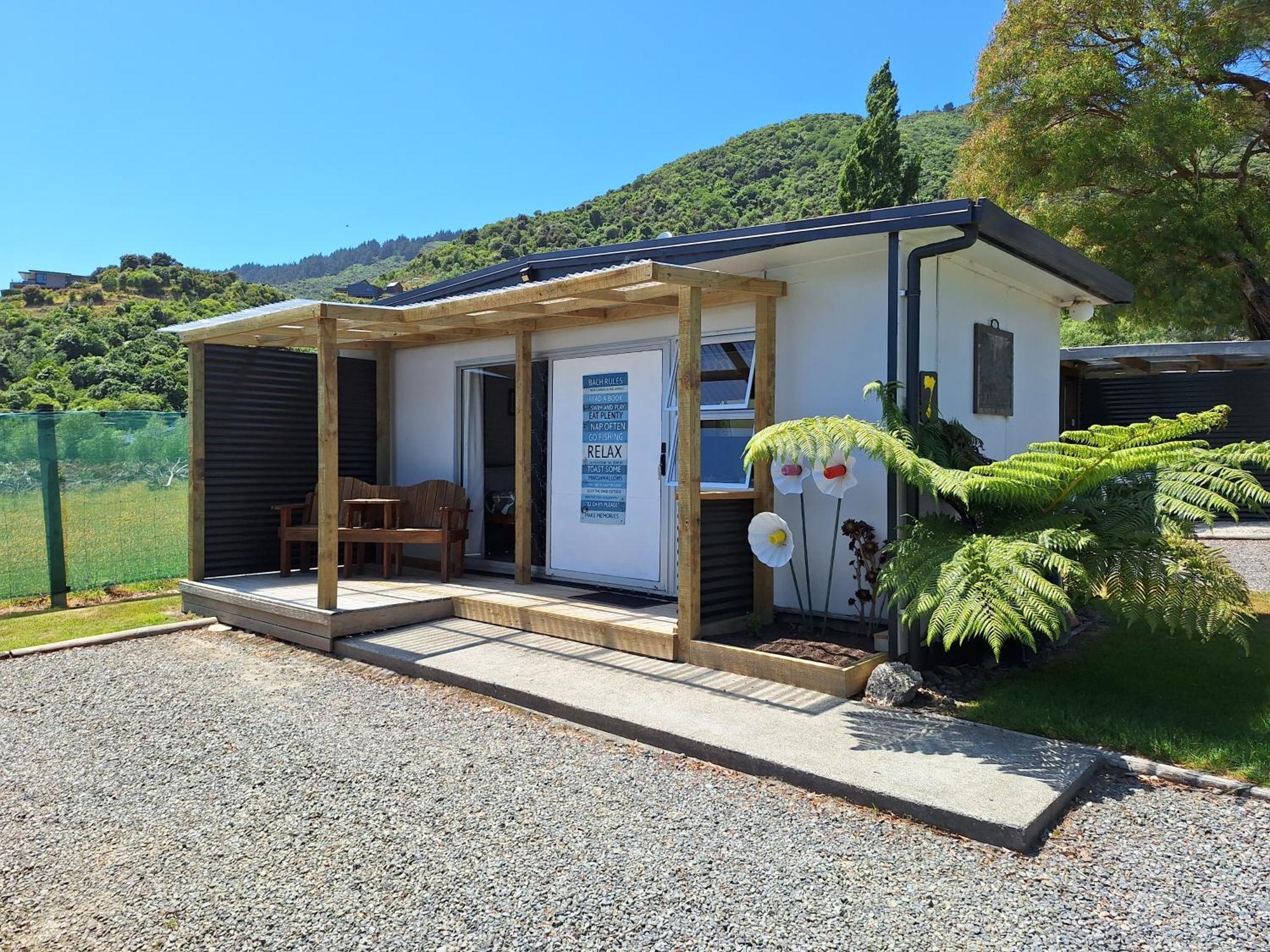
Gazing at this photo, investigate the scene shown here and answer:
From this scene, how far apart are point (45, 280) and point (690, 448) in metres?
50.5

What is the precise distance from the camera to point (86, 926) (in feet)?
8.61

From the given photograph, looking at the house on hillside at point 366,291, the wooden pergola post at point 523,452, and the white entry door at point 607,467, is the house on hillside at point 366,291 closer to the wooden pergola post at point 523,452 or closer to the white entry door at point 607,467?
the wooden pergola post at point 523,452

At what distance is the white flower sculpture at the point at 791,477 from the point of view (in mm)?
5359

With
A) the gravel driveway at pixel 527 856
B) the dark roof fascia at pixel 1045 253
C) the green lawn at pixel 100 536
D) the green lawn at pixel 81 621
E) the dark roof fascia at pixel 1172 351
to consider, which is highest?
the dark roof fascia at pixel 1172 351

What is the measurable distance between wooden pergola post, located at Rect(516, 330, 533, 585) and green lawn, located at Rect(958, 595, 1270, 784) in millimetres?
4154

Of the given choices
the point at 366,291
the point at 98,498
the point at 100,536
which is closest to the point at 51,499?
the point at 98,498

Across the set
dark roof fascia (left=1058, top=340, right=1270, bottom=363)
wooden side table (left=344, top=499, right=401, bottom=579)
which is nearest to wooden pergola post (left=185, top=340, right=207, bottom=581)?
wooden side table (left=344, top=499, right=401, bottom=579)

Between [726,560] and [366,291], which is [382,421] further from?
[366,291]

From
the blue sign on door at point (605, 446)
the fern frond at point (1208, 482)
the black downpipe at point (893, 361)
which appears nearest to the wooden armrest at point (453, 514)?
the blue sign on door at point (605, 446)

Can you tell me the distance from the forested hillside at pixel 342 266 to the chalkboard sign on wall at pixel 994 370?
54.8 metres

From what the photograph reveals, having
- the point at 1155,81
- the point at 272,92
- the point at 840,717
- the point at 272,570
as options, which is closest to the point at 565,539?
the point at 272,570

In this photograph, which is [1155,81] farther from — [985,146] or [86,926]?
[86,926]

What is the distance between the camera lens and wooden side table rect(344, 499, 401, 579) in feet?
27.0

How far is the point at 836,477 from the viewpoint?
5.20 meters
